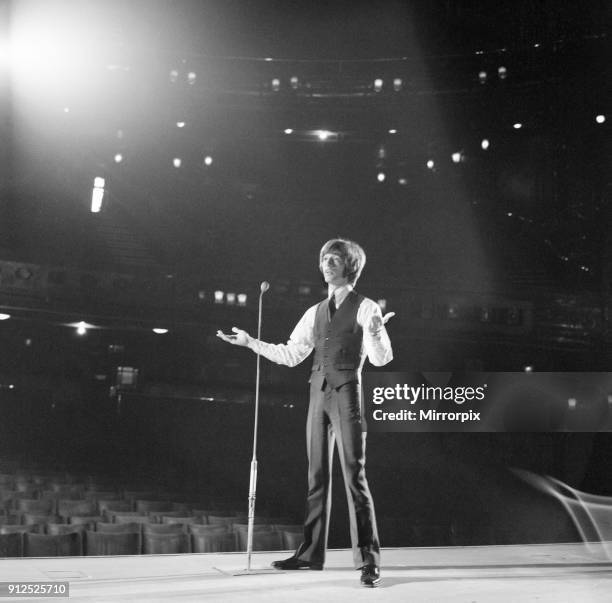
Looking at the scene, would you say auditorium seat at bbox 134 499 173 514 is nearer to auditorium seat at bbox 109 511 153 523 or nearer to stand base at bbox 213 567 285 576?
auditorium seat at bbox 109 511 153 523

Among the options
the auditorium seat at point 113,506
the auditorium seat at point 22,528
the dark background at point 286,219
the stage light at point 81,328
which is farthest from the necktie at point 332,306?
the stage light at point 81,328

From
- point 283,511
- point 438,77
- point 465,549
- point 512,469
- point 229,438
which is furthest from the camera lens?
point 438,77

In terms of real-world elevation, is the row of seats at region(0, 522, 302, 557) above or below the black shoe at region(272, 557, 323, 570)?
below

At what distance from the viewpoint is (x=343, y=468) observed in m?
3.38

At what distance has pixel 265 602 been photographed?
9.34ft

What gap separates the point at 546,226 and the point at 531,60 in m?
3.86

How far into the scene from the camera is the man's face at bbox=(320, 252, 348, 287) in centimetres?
354

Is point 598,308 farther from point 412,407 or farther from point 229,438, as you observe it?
point 412,407

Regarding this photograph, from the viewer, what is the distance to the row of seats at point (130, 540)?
5715mm

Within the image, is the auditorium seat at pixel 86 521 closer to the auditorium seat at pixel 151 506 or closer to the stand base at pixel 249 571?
the auditorium seat at pixel 151 506

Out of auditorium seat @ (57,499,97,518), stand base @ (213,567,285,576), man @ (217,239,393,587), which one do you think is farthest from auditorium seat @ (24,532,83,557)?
man @ (217,239,393,587)

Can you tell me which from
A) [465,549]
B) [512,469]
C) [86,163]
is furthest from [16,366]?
[465,549]

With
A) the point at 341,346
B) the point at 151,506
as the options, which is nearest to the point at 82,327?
the point at 151,506

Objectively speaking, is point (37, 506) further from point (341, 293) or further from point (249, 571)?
point (341, 293)
